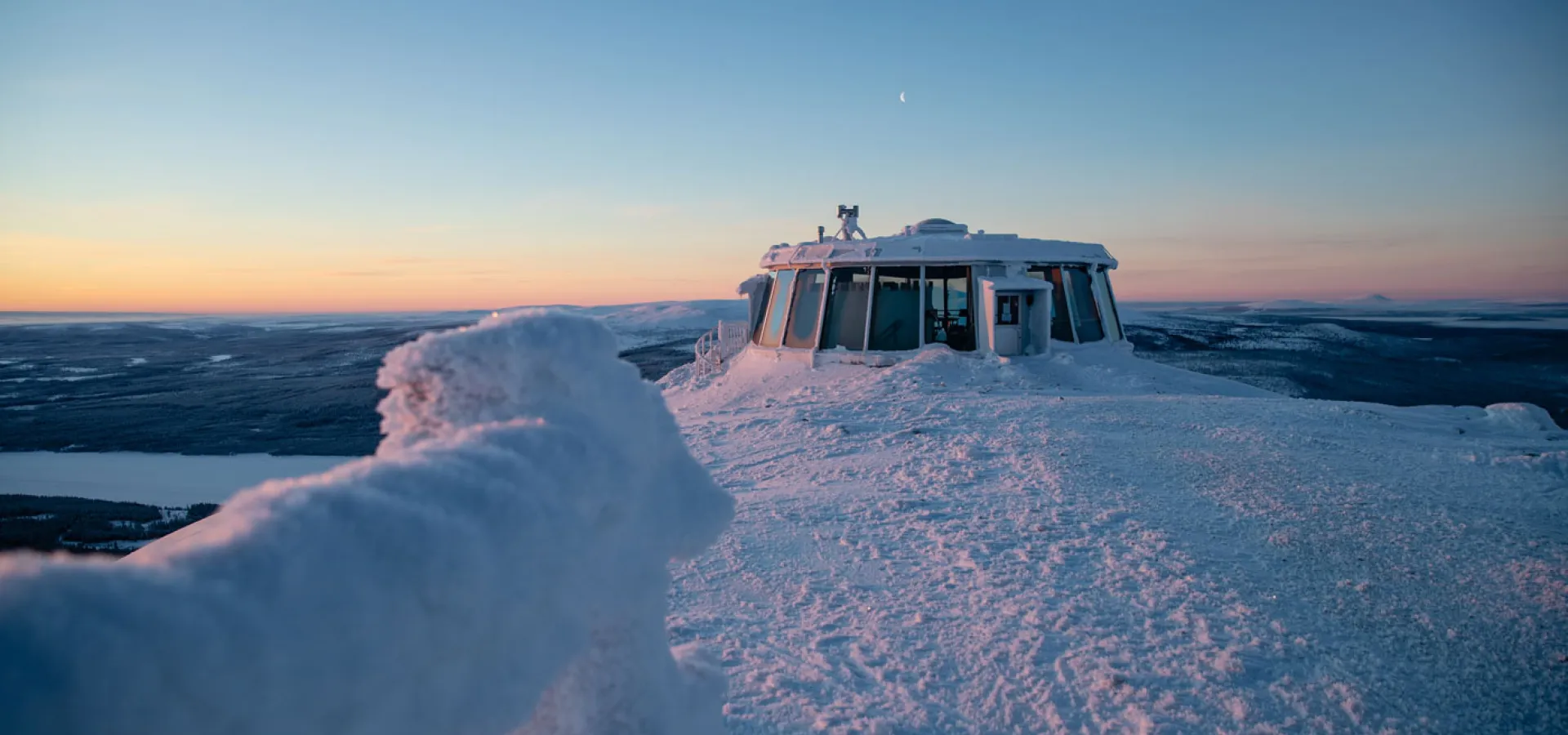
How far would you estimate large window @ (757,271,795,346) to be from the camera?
17.4m

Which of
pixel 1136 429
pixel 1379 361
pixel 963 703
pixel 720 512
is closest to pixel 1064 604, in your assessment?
pixel 963 703

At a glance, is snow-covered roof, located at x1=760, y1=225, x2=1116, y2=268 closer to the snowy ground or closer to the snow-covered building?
the snow-covered building

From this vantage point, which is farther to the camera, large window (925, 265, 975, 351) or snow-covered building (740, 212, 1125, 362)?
large window (925, 265, 975, 351)

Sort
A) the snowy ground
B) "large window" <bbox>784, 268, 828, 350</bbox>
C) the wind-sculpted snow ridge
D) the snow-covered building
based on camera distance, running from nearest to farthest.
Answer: the wind-sculpted snow ridge → the snowy ground → the snow-covered building → "large window" <bbox>784, 268, 828, 350</bbox>

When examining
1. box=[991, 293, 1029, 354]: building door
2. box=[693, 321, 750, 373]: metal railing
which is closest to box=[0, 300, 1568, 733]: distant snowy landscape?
box=[991, 293, 1029, 354]: building door

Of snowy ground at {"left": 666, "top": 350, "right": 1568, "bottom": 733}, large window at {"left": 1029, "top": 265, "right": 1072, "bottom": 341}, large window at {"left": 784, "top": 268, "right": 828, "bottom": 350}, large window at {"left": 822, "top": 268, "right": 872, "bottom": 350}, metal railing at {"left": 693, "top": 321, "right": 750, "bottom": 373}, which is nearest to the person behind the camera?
snowy ground at {"left": 666, "top": 350, "right": 1568, "bottom": 733}

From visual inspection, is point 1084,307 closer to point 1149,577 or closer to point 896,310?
point 896,310

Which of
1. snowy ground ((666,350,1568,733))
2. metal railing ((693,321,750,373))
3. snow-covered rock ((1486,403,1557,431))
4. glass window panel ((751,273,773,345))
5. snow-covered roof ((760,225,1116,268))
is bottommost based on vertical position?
snowy ground ((666,350,1568,733))

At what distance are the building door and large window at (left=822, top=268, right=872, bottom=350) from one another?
8.88 ft

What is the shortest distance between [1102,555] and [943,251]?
10.9 metres

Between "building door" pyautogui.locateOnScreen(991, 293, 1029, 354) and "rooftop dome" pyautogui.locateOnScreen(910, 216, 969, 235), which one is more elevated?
"rooftop dome" pyautogui.locateOnScreen(910, 216, 969, 235)

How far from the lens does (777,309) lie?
17812mm

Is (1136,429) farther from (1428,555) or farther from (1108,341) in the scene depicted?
(1108,341)

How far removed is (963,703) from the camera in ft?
13.4
